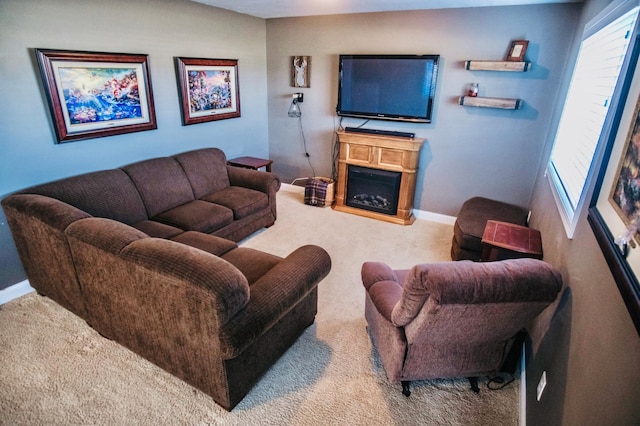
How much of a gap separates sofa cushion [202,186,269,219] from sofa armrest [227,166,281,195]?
71 millimetres

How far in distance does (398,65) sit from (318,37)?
1162 mm

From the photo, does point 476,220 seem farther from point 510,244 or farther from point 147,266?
point 147,266

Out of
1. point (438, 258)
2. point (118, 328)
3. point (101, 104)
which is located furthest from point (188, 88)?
point (438, 258)

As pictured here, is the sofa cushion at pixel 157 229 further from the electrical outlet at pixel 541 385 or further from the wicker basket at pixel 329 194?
the electrical outlet at pixel 541 385

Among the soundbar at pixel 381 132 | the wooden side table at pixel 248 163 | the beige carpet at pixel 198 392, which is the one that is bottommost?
the beige carpet at pixel 198 392

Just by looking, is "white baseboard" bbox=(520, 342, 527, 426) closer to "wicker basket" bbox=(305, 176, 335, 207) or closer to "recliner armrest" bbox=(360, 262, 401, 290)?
"recliner armrest" bbox=(360, 262, 401, 290)

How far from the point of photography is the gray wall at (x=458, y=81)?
10.7ft

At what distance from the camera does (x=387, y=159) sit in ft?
13.3

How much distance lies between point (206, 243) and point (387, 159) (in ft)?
7.96

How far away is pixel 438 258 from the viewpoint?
3.34 m

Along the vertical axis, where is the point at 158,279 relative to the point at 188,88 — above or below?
below

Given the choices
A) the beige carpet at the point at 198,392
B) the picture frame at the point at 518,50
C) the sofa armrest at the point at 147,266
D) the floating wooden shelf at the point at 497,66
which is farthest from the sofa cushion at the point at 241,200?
the picture frame at the point at 518,50

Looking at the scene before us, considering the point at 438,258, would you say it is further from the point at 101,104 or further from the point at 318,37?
the point at 101,104

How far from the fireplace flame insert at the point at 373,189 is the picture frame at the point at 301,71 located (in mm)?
1319
